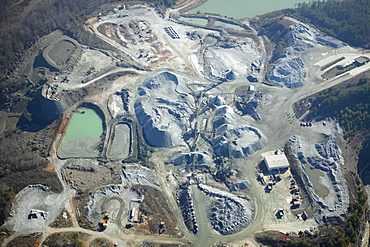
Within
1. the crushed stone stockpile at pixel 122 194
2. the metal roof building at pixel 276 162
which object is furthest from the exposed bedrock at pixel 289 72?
the crushed stone stockpile at pixel 122 194

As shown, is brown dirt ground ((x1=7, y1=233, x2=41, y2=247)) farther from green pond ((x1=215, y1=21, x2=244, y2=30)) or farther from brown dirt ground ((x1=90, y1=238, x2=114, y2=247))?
green pond ((x1=215, y1=21, x2=244, y2=30))

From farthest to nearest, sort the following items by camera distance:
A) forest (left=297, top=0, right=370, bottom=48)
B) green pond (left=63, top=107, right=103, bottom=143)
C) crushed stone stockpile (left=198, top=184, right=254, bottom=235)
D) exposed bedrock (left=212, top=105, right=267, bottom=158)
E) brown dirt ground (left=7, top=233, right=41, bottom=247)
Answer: forest (left=297, top=0, right=370, bottom=48) → green pond (left=63, top=107, right=103, bottom=143) → exposed bedrock (left=212, top=105, right=267, bottom=158) → crushed stone stockpile (left=198, top=184, right=254, bottom=235) → brown dirt ground (left=7, top=233, right=41, bottom=247)

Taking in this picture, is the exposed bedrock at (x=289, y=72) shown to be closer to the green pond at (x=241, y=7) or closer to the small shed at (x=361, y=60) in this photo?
the small shed at (x=361, y=60)

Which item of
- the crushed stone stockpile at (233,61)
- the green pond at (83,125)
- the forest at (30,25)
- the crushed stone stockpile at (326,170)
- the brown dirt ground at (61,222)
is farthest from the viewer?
the crushed stone stockpile at (233,61)

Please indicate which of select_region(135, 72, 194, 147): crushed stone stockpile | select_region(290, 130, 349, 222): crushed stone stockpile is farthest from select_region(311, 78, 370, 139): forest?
select_region(135, 72, 194, 147): crushed stone stockpile

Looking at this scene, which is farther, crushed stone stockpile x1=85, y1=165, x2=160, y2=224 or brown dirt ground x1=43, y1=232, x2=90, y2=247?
crushed stone stockpile x1=85, y1=165, x2=160, y2=224

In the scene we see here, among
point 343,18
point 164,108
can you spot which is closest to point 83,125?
point 164,108
